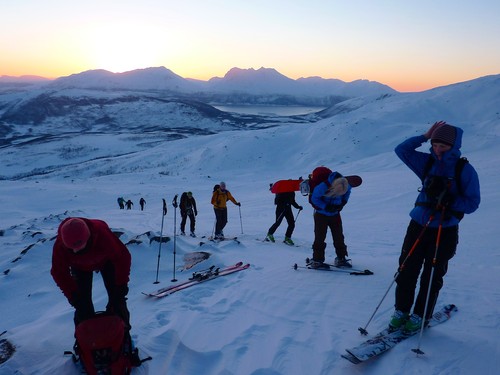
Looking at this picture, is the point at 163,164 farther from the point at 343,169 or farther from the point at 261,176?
the point at 343,169

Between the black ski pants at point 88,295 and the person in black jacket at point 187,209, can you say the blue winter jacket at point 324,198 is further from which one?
the person in black jacket at point 187,209

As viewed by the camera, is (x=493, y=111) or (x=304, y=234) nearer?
(x=304, y=234)

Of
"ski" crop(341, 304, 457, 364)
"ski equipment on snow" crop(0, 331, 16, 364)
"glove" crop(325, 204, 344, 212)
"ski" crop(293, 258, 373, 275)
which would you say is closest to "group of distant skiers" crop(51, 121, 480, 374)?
"ski" crop(341, 304, 457, 364)

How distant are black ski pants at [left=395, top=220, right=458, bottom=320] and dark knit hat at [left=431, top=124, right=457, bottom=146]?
89cm

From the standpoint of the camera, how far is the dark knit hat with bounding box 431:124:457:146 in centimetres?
352

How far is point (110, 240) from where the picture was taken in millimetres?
3721

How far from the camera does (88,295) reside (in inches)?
151

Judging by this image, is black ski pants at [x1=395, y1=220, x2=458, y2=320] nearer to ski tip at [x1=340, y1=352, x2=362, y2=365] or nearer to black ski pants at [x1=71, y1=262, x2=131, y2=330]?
ski tip at [x1=340, y1=352, x2=362, y2=365]

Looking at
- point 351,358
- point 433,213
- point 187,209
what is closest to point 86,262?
point 351,358

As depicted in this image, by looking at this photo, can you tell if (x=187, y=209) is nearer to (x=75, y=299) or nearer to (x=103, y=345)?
(x=75, y=299)

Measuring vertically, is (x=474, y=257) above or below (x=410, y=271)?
below

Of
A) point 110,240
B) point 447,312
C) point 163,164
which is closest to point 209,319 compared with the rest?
point 110,240

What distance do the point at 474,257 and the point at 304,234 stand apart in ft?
20.0

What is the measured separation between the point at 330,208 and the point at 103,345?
441 centimetres
